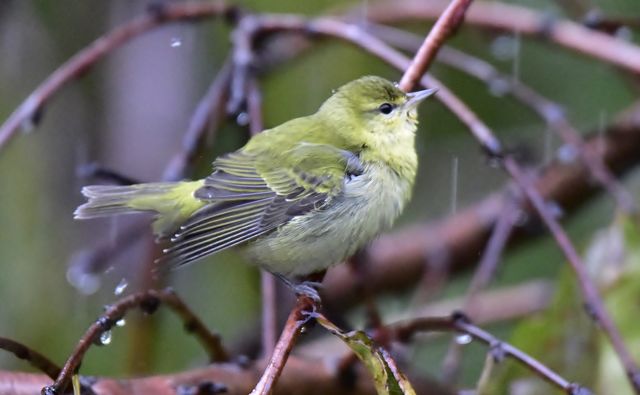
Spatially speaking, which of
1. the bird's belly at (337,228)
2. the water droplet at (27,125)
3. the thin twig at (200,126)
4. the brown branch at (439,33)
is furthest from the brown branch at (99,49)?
the brown branch at (439,33)

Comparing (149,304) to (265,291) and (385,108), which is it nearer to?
(265,291)

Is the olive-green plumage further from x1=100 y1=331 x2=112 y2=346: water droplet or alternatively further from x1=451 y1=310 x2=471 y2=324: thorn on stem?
x1=100 y1=331 x2=112 y2=346: water droplet

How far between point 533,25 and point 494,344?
159 centimetres

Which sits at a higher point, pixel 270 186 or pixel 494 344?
pixel 270 186

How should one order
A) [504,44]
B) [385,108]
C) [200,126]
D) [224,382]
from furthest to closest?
1. [504,44]
2. [385,108]
3. [200,126]
4. [224,382]

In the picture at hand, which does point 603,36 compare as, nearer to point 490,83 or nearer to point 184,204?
point 490,83

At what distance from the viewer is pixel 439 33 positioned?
2.22 meters

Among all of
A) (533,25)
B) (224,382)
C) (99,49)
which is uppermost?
(533,25)

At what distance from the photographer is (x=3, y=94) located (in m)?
4.77

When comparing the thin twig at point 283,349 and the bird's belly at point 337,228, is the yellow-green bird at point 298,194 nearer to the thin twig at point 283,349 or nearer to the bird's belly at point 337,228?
the bird's belly at point 337,228

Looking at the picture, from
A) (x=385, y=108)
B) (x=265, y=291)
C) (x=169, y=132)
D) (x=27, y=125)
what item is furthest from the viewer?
(x=169, y=132)

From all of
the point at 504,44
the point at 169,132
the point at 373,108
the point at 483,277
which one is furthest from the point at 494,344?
the point at 169,132

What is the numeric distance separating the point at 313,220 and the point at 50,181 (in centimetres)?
218

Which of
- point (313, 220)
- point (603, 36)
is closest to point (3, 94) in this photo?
point (313, 220)
